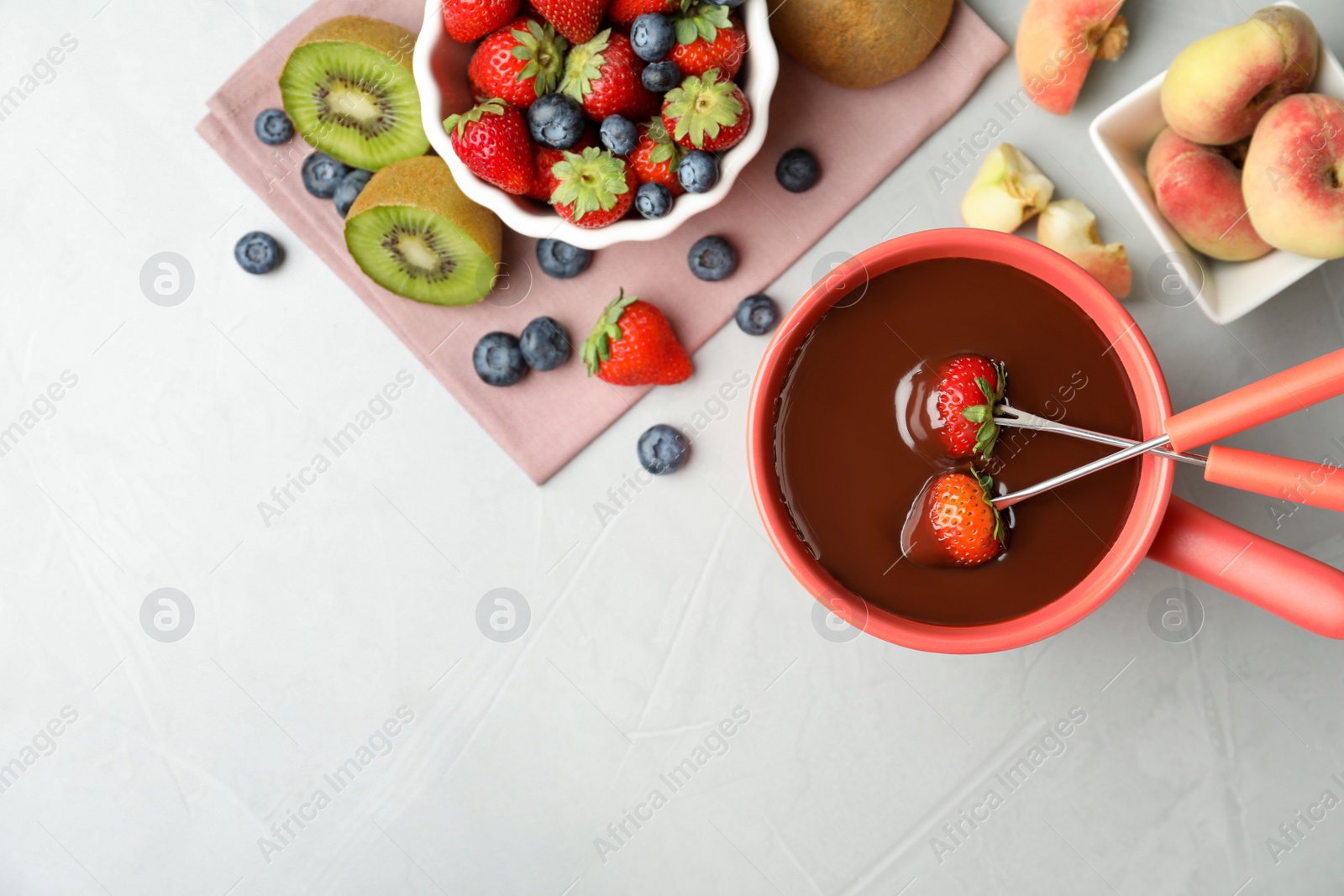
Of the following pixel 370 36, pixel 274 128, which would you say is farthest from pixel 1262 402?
pixel 274 128

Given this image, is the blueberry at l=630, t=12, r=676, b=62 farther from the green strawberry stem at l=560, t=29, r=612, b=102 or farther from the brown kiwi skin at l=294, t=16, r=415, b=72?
the brown kiwi skin at l=294, t=16, r=415, b=72

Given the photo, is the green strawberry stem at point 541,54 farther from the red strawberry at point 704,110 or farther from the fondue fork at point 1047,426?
the fondue fork at point 1047,426

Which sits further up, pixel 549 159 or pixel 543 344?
pixel 549 159

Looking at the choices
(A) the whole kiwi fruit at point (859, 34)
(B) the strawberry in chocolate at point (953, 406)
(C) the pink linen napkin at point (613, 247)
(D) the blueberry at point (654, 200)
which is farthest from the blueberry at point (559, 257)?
(B) the strawberry in chocolate at point (953, 406)

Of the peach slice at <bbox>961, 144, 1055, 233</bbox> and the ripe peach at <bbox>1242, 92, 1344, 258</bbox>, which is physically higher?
the peach slice at <bbox>961, 144, 1055, 233</bbox>

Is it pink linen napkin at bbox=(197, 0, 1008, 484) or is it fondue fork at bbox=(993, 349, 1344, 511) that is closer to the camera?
fondue fork at bbox=(993, 349, 1344, 511)

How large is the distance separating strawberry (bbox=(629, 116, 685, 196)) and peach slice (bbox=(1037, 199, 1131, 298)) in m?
0.45

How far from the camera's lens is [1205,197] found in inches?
37.5

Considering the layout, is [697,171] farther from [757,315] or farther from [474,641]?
[474,641]

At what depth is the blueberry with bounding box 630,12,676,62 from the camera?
2.95ft

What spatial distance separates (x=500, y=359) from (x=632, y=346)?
170mm

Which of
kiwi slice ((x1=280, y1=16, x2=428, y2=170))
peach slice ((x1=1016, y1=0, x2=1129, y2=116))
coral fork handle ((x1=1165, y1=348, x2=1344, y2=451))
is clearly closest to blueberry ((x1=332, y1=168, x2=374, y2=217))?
kiwi slice ((x1=280, y1=16, x2=428, y2=170))

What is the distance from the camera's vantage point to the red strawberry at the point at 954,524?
795 mm

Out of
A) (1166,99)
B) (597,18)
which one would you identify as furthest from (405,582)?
(1166,99)
